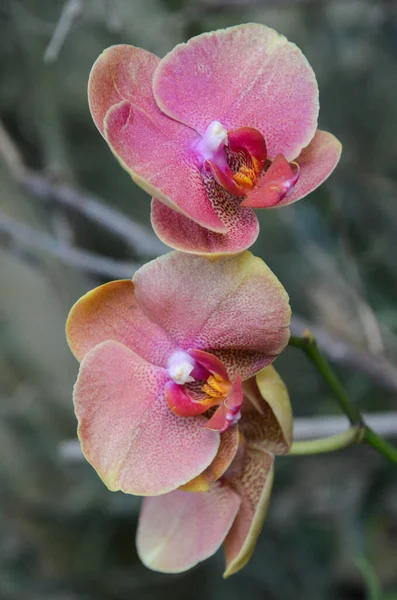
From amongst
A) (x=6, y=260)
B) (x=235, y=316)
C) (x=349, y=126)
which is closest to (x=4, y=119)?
(x=6, y=260)

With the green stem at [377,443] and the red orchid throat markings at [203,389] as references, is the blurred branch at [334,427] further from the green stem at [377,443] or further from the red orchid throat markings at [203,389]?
the red orchid throat markings at [203,389]

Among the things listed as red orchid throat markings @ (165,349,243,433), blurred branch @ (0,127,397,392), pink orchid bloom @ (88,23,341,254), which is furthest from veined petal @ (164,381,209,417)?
blurred branch @ (0,127,397,392)

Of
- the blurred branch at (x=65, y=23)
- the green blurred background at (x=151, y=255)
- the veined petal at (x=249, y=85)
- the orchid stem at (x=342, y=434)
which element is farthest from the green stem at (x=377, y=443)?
the blurred branch at (x=65, y=23)

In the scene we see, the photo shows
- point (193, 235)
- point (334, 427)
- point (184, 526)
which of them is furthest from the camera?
point (334, 427)

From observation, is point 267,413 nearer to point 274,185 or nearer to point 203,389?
point 203,389

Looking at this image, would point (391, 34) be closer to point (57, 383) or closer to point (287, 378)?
point (287, 378)

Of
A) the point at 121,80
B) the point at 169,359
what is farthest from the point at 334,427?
the point at 121,80

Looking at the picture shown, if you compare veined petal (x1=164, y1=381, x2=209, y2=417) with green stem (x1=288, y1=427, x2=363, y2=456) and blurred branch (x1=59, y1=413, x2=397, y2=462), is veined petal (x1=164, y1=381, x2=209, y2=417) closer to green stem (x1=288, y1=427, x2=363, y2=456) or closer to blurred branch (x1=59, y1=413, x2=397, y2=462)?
green stem (x1=288, y1=427, x2=363, y2=456)
